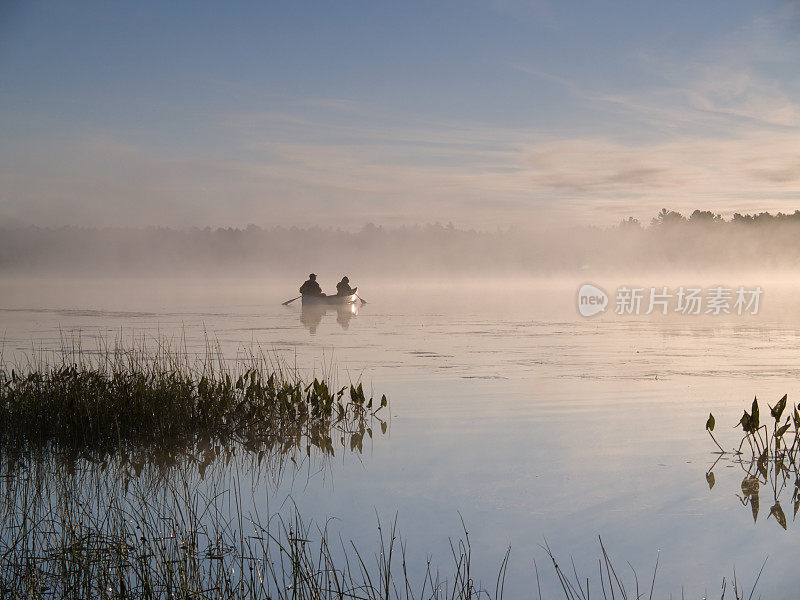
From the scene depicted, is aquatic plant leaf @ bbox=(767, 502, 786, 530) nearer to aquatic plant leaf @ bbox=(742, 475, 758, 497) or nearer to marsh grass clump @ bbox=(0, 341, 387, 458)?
aquatic plant leaf @ bbox=(742, 475, 758, 497)

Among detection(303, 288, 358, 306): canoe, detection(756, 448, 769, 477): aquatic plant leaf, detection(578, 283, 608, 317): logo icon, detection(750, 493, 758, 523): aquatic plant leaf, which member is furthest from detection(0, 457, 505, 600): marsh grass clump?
detection(578, 283, 608, 317): logo icon

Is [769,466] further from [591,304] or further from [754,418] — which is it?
[591,304]

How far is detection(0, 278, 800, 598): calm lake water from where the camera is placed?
5848 millimetres

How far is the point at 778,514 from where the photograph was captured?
6.66 m

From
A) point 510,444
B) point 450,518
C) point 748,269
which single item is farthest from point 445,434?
point 748,269

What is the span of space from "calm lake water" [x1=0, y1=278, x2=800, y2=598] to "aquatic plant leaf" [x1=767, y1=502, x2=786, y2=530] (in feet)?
0.18

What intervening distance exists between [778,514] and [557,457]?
96.7 inches

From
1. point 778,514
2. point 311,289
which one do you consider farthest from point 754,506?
point 311,289

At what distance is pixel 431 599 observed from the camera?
4.84 meters

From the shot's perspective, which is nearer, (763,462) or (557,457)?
(763,462)

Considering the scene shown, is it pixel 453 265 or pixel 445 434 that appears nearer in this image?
pixel 445 434

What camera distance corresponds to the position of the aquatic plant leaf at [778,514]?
6465 mm

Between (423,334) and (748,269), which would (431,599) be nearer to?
(423,334)

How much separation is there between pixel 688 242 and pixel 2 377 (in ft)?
546
